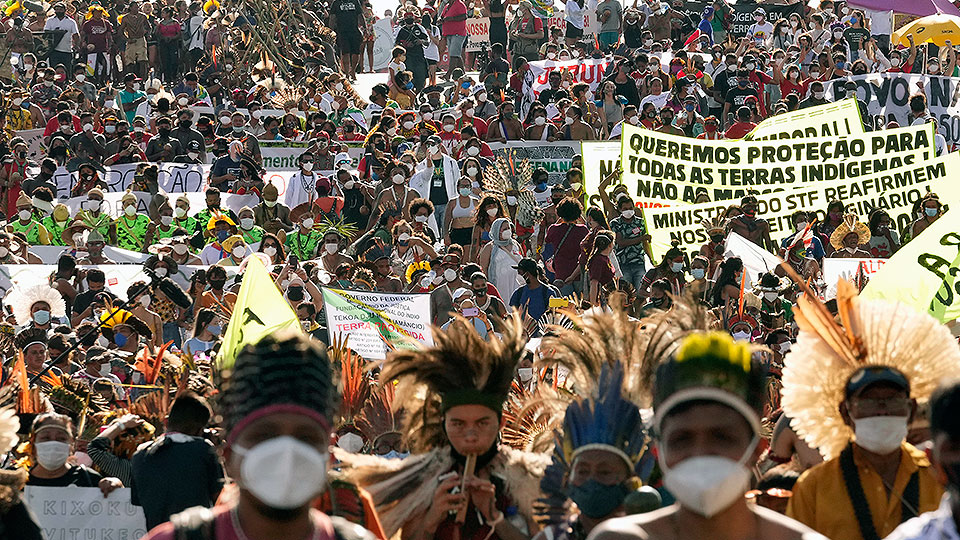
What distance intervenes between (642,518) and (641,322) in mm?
2424

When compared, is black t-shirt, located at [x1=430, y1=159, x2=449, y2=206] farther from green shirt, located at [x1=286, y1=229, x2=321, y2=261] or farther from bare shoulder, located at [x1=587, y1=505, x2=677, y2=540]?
bare shoulder, located at [x1=587, y1=505, x2=677, y2=540]

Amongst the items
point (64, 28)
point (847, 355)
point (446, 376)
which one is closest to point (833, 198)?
point (446, 376)

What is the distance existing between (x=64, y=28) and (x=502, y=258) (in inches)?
448

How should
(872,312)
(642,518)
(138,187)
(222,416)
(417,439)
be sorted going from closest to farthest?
(642,518), (222,416), (872,312), (417,439), (138,187)

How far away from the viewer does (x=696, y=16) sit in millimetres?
26125

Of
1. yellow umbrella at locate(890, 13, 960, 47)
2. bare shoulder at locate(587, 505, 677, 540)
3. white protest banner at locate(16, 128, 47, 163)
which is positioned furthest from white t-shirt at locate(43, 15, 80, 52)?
bare shoulder at locate(587, 505, 677, 540)

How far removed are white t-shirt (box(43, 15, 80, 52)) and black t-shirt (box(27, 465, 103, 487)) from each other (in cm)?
1657

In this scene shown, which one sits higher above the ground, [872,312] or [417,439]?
[872,312]

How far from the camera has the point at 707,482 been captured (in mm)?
3633

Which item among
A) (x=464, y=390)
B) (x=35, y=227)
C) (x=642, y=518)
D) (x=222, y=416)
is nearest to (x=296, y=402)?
(x=222, y=416)

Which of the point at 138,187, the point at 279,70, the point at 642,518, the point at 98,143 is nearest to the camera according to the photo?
the point at 642,518

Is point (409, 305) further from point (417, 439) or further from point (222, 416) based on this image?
point (222, 416)

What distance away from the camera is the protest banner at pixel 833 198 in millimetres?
15859

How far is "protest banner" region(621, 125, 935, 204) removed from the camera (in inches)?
647
